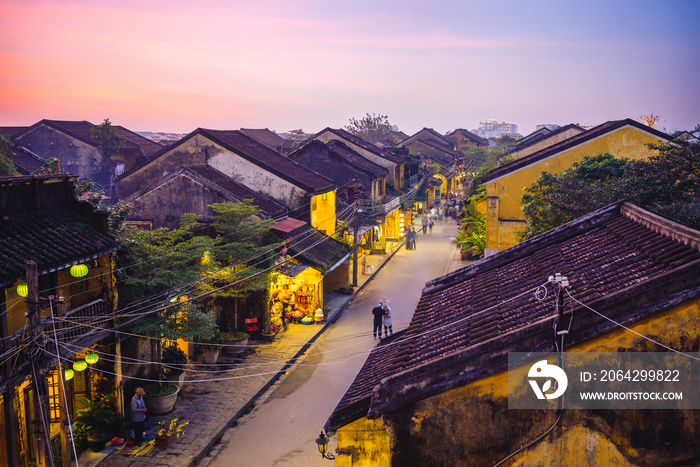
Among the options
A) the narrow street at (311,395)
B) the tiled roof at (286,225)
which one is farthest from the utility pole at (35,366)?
the tiled roof at (286,225)

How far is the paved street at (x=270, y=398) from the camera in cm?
1260

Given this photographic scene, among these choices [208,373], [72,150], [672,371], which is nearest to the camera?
[672,371]

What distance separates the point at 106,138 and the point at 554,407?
3774 centimetres

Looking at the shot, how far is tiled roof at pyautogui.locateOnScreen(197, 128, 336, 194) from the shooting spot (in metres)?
23.9

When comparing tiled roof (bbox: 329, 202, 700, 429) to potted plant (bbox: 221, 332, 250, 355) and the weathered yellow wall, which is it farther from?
potted plant (bbox: 221, 332, 250, 355)

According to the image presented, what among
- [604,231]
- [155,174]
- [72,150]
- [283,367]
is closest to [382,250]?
[155,174]

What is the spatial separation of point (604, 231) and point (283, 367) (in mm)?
11820

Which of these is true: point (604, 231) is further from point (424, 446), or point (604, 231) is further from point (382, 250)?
point (382, 250)

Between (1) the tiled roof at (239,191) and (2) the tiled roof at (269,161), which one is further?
(2) the tiled roof at (269,161)

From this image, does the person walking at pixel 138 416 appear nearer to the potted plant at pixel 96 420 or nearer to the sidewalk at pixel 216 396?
the sidewalk at pixel 216 396

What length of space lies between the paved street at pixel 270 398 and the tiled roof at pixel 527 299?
455cm

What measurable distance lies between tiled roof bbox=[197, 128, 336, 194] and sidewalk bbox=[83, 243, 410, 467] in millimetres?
6760

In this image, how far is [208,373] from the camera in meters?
17.6

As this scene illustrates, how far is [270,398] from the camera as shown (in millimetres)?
16203
